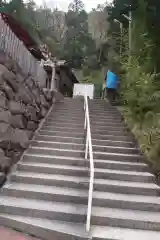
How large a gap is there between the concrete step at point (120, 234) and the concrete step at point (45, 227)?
18 cm

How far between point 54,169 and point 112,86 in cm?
646

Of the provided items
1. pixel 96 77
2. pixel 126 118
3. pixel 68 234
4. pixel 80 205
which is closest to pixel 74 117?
pixel 126 118

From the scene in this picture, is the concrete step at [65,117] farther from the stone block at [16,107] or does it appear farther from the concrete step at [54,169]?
the concrete step at [54,169]

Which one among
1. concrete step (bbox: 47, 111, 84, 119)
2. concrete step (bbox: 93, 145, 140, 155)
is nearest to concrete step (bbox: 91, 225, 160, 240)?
concrete step (bbox: 93, 145, 140, 155)

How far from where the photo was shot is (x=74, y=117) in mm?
8656

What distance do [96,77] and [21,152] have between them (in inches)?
624

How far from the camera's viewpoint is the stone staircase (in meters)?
3.93

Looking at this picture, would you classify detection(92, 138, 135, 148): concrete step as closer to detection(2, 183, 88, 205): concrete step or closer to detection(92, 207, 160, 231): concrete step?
detection(2, 183, 88, 205): concrete step

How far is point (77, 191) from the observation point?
4797 millimetres

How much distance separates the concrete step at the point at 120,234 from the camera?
367 cm

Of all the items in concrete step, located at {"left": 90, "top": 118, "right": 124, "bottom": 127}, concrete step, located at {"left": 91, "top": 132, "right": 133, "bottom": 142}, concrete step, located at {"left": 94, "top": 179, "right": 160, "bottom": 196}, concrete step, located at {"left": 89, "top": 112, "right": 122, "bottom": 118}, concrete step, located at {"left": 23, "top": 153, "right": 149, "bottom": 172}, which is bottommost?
concrete step, located at {"left": 94, "top": 179, "right": 160, "bottom": 196}

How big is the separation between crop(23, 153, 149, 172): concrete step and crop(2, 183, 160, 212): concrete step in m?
0.92

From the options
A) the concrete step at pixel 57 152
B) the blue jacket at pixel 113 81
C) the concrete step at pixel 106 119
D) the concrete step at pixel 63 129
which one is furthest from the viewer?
the blue jacket at pixel 113 81

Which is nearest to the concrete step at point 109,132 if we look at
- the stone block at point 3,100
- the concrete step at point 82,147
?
the concrete step at point 82,147
